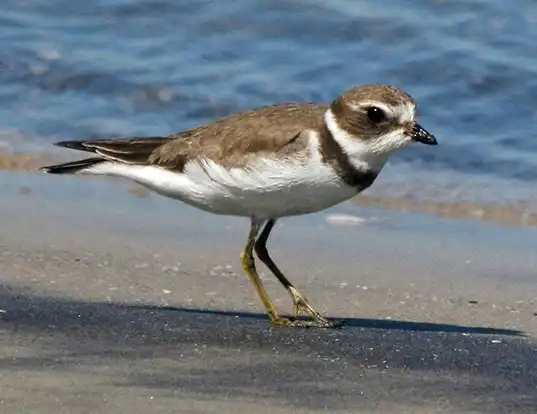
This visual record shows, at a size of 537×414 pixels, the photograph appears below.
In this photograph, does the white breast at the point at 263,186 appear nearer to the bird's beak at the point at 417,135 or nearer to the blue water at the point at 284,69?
the bird's beak at the point at 417,135

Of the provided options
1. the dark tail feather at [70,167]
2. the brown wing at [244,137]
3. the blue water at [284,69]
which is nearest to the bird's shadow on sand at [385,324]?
the brown wing at [244,137]

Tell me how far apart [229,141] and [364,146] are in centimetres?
62

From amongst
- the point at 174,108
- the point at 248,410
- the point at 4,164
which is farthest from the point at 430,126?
the point at 248,410

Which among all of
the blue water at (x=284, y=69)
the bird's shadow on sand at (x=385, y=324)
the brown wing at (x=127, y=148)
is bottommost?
the blue water at (x=284, y=69)

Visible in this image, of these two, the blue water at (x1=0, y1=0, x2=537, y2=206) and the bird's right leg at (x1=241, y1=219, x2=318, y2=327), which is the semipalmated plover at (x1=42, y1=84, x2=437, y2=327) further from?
the blue water at (x1=0, y1=0, x2=537, y2=206)

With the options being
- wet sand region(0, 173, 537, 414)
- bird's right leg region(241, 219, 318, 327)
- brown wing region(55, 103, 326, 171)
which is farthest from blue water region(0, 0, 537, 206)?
brown wing region(55, 103, 326, 171)

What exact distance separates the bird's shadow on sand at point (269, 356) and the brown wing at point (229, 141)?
691mm

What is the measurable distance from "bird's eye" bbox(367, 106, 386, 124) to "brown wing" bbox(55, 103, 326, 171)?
23cm

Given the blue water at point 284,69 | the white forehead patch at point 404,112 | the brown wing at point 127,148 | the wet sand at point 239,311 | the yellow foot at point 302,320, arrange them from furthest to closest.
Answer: the blue water at point 284,69
the brown wing at point 127,148
the yellow foot at point 302,320
the white forehead patch at point 404,112
the wet sand at point 239,311

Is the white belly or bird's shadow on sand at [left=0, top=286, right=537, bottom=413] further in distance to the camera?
the white belly

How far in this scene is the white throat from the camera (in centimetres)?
617

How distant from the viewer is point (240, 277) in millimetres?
7273

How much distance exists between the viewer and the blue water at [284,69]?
9.83 m

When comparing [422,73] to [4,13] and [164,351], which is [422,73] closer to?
[4,13]
